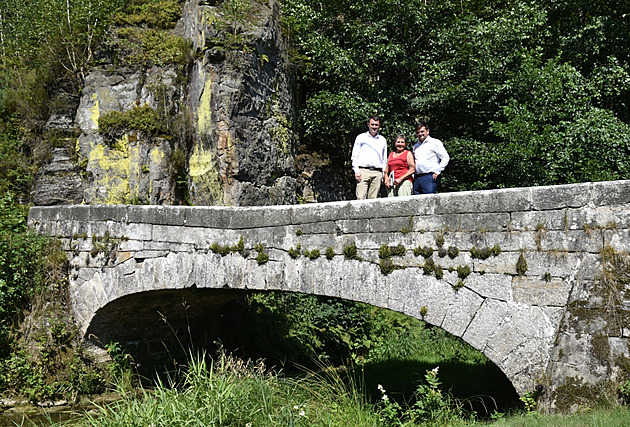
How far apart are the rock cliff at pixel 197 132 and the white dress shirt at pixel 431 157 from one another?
14.5 ft

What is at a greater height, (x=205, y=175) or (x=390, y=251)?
(x=205, y=175)

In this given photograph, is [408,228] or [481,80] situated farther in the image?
[481,80]

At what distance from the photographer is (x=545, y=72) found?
1002cm

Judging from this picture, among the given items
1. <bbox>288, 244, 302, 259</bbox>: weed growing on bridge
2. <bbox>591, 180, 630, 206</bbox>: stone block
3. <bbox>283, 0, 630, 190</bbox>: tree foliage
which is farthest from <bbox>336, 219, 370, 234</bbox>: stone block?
<bbox>283, 0, 630, 190</bbox>: tree foliage

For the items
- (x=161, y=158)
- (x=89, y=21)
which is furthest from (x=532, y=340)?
(x=89, y=21)

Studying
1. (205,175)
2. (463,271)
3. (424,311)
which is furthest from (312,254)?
(205,175)

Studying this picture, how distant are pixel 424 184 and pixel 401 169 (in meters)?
0.45

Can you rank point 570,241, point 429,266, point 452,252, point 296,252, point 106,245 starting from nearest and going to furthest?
point 570,241 → point 452,252 → point 429,266 → point 296,252 → point 106,245

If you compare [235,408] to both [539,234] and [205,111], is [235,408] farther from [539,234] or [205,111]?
[205,111]

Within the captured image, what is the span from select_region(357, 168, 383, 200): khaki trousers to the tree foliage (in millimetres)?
3665

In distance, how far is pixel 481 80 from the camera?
35.8ft

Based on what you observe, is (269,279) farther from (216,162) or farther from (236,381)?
(216,162)

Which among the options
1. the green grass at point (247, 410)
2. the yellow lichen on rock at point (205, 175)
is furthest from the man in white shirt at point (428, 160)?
the yellow lichen on rock at point (205, 175)

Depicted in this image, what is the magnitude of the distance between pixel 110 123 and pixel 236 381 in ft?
23.4
